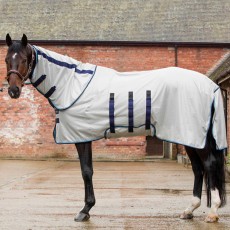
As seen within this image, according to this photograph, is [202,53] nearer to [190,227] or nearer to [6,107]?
[6,107]

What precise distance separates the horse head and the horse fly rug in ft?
0.74

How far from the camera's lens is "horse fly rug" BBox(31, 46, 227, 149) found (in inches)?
258

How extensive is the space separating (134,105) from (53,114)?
16.1 metres

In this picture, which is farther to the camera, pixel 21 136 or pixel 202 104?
pixel 21 136

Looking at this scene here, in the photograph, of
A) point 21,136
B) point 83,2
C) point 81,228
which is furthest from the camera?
point 83,2

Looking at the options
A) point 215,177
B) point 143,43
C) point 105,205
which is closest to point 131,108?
point 215,177

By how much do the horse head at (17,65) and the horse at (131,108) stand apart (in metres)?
0.01

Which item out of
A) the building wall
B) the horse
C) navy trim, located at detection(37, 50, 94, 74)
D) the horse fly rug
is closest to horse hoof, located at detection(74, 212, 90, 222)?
the horse

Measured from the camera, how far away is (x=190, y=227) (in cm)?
611

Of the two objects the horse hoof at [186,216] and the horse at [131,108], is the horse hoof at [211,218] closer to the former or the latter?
the horse at [131,108]

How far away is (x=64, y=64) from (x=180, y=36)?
53.2 feet

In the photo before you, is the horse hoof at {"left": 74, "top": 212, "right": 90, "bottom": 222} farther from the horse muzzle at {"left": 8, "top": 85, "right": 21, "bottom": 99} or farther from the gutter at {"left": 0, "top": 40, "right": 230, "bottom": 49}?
the gutter at {"left": 0, "top": 40, "right": 230, "bottom": 49}

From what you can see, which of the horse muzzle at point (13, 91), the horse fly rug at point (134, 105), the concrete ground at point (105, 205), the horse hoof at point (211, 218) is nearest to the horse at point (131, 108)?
the horse fly rug at point (134, 105)

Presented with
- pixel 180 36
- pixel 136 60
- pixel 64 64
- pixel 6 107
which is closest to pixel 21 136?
pixel 6 107
